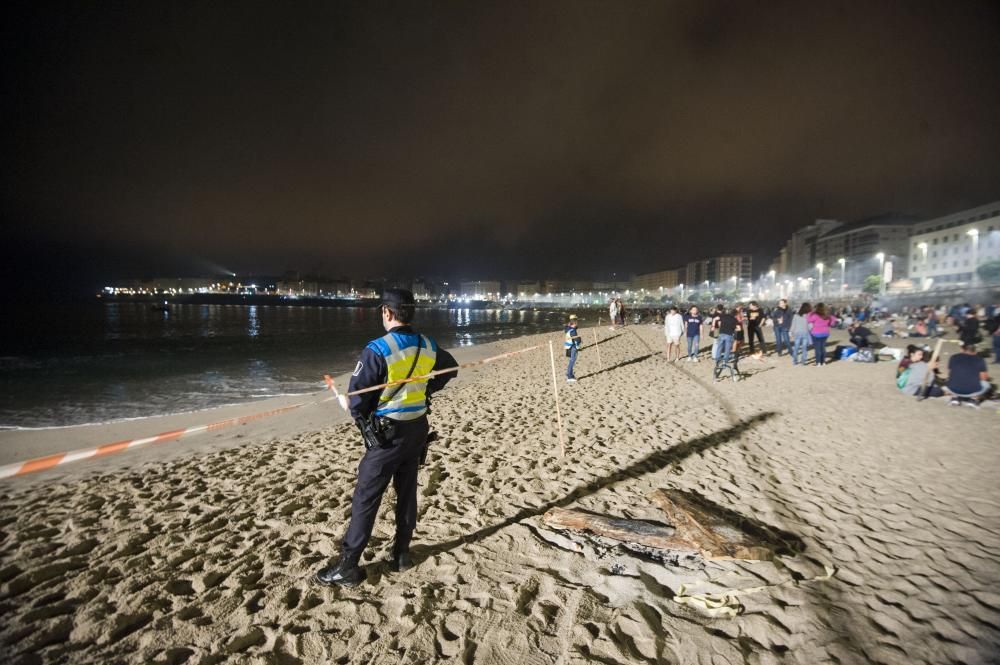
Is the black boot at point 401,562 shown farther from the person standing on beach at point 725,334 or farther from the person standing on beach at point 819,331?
the person standing on beach at point 819,331

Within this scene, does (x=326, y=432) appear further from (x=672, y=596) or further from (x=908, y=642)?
(x=908, y=642)

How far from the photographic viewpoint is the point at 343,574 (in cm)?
349

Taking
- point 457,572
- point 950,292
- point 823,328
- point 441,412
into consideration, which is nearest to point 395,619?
point 457,572

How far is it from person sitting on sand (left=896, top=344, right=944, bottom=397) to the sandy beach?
1.22 meters

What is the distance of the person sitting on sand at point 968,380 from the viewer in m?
8.35

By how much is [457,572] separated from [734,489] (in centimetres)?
368

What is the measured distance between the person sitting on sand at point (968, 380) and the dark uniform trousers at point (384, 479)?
445 inches

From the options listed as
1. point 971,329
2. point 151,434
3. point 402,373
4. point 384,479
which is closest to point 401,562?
point 384,479

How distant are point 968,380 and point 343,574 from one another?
1202cm

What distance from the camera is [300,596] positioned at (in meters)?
3.45

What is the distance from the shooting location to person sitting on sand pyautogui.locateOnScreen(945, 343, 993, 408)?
8352mm

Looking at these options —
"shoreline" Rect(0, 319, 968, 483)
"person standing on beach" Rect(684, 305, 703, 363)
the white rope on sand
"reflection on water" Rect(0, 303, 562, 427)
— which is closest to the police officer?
the white rope on sand

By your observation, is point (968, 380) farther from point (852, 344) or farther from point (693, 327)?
point (852, 344)

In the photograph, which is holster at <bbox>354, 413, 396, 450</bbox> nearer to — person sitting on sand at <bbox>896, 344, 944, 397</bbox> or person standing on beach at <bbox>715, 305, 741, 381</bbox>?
person standing on beach at <bbox>715, 305, 741, 381</bbox>
